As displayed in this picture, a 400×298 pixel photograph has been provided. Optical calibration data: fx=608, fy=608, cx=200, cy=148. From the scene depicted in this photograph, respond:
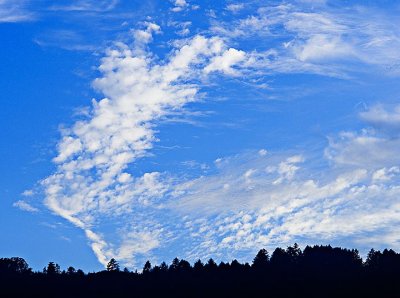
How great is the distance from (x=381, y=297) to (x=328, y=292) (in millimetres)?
21285

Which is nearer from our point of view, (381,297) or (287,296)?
(381,297)

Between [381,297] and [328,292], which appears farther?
[328,292]

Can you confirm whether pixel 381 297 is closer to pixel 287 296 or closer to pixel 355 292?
pixel 355 292

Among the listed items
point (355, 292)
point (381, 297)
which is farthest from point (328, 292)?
point (381, 297)

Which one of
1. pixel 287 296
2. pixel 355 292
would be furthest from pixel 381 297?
pixel 287 296

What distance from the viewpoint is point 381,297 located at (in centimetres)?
17988

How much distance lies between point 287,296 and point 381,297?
30608mm

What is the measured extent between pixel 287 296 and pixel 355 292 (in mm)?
21855

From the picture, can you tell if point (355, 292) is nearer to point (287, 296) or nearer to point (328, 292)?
point (328, 292)

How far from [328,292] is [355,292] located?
8.52m

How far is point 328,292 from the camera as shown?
197250 millimetres

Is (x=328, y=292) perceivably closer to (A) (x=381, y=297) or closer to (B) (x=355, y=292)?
(B) (x=355, y=292)
